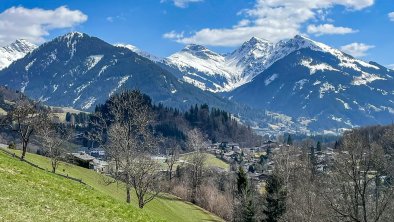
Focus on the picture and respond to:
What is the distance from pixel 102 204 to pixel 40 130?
219ft

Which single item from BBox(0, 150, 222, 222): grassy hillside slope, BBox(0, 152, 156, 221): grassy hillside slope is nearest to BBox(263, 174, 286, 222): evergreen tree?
BBox(0, 150, 222, 222): grassy hillside slope

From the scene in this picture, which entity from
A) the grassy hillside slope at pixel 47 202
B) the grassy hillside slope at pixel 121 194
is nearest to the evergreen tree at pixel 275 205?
the grassy hillside slope at pixel 121 194

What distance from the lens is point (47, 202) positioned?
29.8 m

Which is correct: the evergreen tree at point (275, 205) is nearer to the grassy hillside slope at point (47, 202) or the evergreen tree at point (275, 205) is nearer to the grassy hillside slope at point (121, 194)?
the grassy hillside slope at point (121, 194)

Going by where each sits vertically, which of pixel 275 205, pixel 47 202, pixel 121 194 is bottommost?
pixel 275 205

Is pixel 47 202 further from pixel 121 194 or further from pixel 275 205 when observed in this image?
pixel 275 205

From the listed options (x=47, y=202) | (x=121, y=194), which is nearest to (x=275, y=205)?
(x=121, y=194)

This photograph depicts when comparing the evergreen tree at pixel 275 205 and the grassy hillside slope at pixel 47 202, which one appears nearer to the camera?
the grassy hillside slope at pixel 47 202

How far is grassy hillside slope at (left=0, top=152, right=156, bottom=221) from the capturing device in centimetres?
2689

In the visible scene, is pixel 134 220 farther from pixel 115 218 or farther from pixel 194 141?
pixel 194 141

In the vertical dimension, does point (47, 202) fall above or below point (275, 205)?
above

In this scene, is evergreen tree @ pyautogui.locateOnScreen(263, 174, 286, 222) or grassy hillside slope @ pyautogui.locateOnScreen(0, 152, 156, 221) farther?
evergreen tree @ pyautogui.locateOnScreen(263, 174, 286, 222)

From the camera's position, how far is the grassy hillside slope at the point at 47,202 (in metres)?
26.9

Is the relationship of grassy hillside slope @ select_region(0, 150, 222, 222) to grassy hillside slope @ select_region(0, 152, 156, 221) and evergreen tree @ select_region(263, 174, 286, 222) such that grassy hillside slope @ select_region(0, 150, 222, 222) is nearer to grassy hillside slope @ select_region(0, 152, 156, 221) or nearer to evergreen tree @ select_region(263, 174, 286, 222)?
evergreen tree @ select_region(263, 174, 286, 222)
